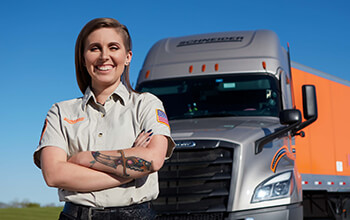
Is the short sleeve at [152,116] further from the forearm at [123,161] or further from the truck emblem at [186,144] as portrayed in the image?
the truck emblem at [186,144]

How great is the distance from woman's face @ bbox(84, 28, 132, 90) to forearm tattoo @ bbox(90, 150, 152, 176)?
1.36ft

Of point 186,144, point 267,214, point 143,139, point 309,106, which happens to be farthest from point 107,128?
point 309,106

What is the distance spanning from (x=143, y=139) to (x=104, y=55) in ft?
1.61

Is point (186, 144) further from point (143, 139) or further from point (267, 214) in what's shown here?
point (143, 139)

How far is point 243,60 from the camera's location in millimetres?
7266

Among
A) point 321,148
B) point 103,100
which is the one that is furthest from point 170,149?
point 321,148

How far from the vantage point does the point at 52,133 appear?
266 cm

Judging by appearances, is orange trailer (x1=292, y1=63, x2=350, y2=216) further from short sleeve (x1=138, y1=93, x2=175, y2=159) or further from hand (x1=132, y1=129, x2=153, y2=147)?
hand (x1=132, y1=129, x2=153, y2=147)

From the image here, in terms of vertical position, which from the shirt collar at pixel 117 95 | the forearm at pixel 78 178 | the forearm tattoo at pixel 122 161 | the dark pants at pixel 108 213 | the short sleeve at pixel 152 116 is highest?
the shirt collar at pixel 117 95

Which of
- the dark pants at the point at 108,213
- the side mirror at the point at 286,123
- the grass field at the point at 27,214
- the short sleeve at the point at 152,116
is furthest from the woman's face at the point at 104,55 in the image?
the grass field at the point at 27,214

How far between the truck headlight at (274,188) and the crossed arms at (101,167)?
3.19m

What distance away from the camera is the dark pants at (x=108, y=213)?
2.42 meters

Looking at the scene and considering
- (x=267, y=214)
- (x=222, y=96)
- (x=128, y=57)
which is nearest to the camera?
(x=128, y=57)

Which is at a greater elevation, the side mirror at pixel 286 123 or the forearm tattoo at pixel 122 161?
the side mirror at pixel 286 123
